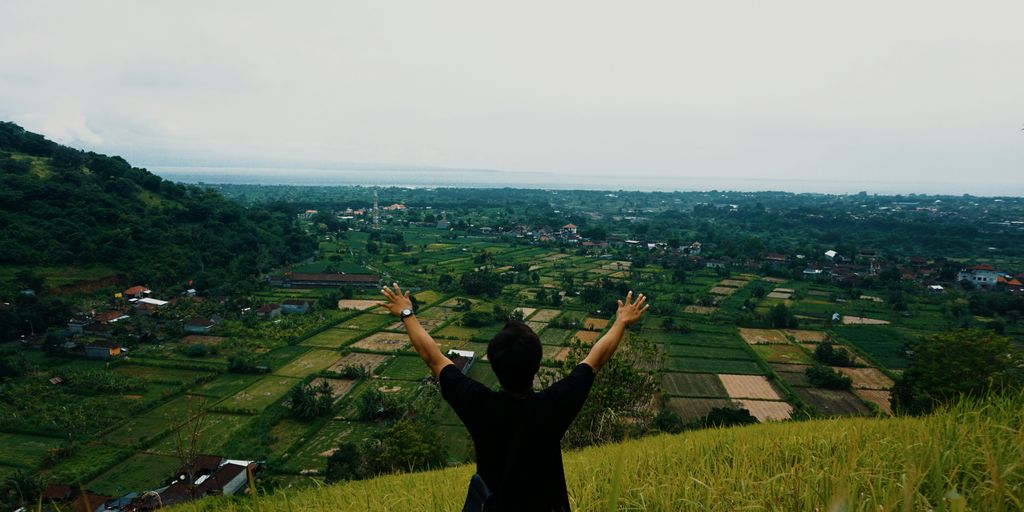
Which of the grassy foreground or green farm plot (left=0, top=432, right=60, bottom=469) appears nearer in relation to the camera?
the grassy foreground

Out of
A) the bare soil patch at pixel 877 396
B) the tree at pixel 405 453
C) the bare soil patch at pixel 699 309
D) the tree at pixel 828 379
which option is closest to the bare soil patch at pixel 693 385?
the tree at pixel 828 379

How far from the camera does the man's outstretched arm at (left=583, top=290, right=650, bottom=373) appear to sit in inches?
88.8

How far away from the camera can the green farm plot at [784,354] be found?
27.0 m

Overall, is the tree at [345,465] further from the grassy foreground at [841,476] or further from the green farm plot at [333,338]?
the green farm plot at [333,338]

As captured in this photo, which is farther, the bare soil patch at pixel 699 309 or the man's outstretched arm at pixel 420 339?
the bare soil patch at pixel 699 309

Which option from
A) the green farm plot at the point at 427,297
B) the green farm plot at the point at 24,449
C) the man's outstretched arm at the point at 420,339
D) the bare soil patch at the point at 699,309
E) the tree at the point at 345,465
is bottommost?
the green farm plot at the point at 24,449

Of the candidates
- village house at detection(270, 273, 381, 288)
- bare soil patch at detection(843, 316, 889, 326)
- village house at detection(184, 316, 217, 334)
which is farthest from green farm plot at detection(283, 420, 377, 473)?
bare soil patch at detection(843, 316, 889, 326)

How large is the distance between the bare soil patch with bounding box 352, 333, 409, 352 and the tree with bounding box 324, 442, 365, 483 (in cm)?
1251

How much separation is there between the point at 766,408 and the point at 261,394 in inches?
889

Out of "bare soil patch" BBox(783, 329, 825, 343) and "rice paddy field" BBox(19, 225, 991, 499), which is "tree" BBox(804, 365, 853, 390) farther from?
"bare soil patch" BBox(783, 329, 825, 343)

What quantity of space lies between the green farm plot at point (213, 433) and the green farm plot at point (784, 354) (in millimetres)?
26717

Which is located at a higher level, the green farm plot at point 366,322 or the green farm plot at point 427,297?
the green farm plot at point 427,297

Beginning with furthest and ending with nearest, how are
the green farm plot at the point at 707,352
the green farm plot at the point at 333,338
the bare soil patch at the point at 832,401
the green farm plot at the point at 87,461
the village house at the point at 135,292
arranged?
1. the village house at the point at 135,292
2. the green farm plot at the point at 333,338
3. the green farm plot at the point at 707,352
4. the bare soil patch at the point at 832,401
5. the green farm plot at the point at 87,461

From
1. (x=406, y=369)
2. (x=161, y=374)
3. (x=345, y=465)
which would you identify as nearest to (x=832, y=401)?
(x=406, y=369)
